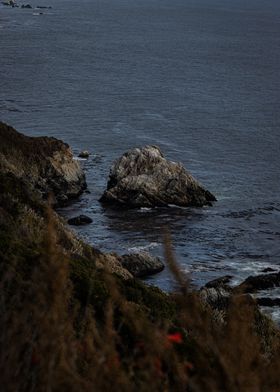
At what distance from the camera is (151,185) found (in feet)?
193

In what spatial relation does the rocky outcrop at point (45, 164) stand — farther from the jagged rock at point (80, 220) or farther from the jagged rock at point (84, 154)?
the jagged rock at point (84, 154)

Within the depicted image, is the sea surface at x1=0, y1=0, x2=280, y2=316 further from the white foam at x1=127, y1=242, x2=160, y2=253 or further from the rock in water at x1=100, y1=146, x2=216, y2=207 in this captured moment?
the rock in water at x1=100, y1=146, x2=216, y2=207

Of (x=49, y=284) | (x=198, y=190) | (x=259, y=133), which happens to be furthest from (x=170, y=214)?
(x=49, y=284)

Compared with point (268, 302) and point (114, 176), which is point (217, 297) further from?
point (114, 176)

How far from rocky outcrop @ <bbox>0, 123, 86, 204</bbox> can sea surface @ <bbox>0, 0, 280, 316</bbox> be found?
156 centimetres

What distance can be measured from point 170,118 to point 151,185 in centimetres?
2988

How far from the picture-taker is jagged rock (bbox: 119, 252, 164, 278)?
1715 inches

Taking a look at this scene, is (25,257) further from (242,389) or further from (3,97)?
(3,97)

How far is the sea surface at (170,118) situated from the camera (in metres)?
51.2

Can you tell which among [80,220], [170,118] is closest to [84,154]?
[80,220]

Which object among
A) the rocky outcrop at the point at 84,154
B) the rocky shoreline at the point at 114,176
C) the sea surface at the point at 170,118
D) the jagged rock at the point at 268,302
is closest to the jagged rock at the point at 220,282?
the sea surface at the point at 170,118

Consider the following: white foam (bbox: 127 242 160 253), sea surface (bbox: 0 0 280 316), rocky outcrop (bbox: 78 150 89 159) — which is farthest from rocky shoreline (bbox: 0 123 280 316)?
rocky outcrop (bbox: 78 150 89 159)

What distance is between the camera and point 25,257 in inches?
683

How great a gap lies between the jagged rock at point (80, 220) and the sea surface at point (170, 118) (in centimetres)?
58
